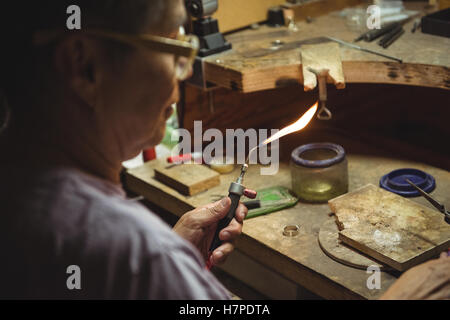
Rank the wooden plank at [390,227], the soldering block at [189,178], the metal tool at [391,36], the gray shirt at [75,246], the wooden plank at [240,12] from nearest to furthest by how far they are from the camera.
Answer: the gray shirt at [75,246] → the wooden plank at [390,227] → the soldering block at [189,178] → the metal tool at [391,36] → the wooden plank at [240,12]

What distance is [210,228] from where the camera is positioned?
185 cm

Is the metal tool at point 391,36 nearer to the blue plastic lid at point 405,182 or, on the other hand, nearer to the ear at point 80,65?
the blue plastic lid at point 405,182

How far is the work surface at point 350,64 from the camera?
7.25ft

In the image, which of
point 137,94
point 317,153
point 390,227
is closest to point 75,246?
point 137,94

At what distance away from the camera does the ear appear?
1.02 meters

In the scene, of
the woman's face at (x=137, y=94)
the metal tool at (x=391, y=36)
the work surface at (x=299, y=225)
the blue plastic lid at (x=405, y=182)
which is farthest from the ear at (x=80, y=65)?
the metal tool at (x=391, y=36)

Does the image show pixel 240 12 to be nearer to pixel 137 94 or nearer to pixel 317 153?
pixel 317 153

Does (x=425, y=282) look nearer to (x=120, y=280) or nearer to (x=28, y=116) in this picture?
(x=120, y=280)

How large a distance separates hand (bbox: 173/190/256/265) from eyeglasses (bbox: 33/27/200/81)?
734mm

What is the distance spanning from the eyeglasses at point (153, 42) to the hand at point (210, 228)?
734mm

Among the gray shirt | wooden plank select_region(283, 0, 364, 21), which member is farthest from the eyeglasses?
wooden plank select_region(283, 0, 364, 21)

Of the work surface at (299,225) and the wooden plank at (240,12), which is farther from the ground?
the wooden plank at (240,12)

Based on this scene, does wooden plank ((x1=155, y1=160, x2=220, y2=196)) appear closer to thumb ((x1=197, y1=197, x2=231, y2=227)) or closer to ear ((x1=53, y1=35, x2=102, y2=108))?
thumb ((x1=197, y1=197, x2=231, y2=227))

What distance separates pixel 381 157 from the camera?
2.51 metres
